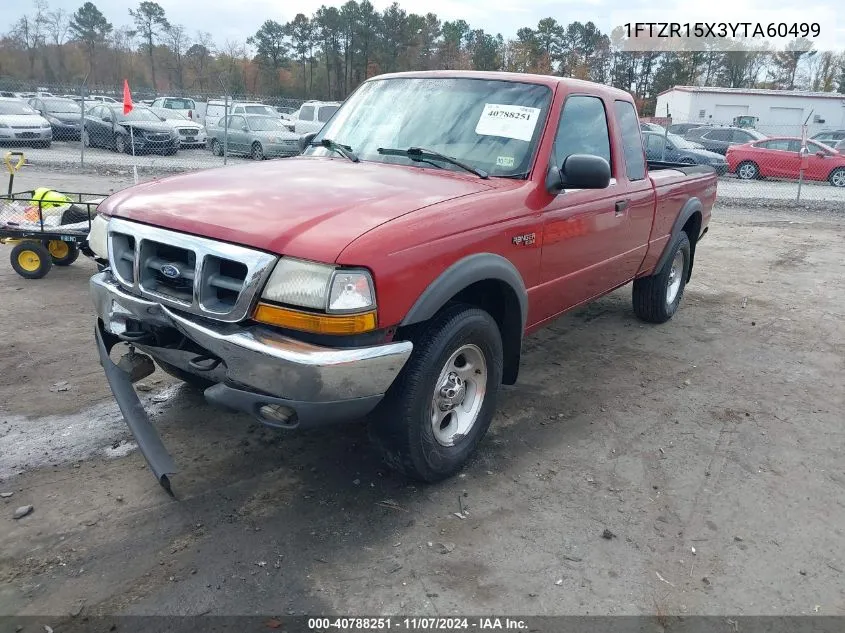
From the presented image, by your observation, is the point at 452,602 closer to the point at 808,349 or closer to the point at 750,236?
the point at 808,349

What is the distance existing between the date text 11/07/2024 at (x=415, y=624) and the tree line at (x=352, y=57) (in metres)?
54.0

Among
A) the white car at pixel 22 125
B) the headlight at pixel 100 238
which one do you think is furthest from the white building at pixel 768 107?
the headlight at pixel 100 238

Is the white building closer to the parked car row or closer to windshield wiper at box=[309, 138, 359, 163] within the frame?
the parked car row

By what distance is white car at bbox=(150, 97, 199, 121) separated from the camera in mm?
27344

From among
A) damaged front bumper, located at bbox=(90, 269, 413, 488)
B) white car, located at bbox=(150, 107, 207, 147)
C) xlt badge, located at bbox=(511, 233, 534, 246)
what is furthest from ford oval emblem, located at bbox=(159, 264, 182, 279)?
white car, located at bbox=(150, 107, 207, 147)

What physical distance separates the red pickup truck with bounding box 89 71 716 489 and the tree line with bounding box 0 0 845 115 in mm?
51666

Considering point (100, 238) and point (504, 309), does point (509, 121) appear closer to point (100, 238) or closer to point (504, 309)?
point (504, 309)

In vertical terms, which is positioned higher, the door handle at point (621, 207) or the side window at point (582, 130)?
the side window at point (582, 130)

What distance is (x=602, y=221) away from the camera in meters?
4.43

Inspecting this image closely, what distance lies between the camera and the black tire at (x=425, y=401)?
3.04m

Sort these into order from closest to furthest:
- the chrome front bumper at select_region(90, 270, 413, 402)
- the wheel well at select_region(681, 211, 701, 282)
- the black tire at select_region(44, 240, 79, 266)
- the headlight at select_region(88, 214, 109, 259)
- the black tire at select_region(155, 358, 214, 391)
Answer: the chrome front bumper at select_region(90, 270, 413, 402) < the headlight at select_region(88, 214, 109, 259) < the black tire at select_region(155, 358, 214, 391) < the wheel well at select_region(681, 211, 701, 282) < the black tire at select_region(44, 240, 79, 266)

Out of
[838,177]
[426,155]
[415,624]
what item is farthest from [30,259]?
[838,177]

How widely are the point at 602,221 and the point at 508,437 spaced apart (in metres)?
1.56

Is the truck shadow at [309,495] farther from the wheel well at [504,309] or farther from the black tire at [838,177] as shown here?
the black tire at [838,177]
